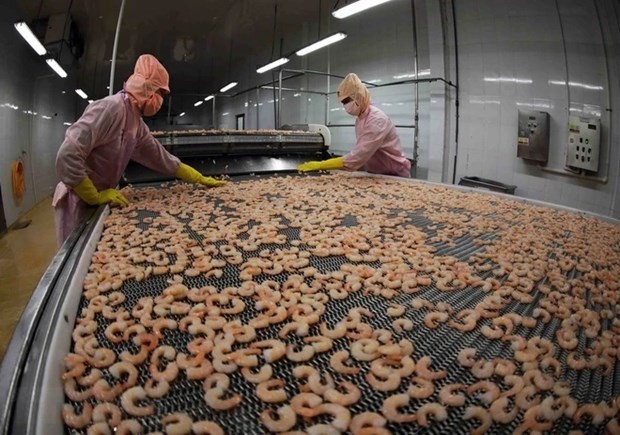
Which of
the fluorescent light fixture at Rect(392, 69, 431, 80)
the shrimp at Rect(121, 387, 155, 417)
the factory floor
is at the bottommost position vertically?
the factory floor

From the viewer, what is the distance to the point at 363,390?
2.77 ft

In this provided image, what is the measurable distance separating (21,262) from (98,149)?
4173 millimetres

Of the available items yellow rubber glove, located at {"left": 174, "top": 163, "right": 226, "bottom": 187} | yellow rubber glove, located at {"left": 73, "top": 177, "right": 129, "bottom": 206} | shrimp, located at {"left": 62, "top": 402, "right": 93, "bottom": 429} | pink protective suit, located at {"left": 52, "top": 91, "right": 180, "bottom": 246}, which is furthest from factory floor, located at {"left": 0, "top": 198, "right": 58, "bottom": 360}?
shrimp, located at {"left": 62, "top": 402, "right": 93, "bottom": 429}

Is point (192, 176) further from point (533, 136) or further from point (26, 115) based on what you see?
point (26, 115)

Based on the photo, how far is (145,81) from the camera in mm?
2467

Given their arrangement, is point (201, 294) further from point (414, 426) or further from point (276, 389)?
point (414, 426)

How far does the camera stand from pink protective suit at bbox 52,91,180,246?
218 cm

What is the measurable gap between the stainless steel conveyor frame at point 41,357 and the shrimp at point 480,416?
37.3 inches

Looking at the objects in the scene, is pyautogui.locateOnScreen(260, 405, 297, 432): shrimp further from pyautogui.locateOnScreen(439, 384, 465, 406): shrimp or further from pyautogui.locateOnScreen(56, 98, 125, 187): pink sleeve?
pyautogui.locateOnScreen(56, 98, 125, 187): pink sleeve

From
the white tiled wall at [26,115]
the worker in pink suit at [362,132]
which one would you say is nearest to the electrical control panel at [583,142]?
the worker in pink suit at [362,132]

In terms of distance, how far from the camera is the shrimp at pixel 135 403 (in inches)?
30.3

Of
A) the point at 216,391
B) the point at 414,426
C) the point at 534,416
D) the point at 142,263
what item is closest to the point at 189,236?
the point at 142,263

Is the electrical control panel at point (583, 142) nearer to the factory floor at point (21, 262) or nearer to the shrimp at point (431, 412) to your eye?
the shrimp at point (431, 412)

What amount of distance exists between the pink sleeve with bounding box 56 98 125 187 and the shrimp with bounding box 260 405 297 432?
219cm
